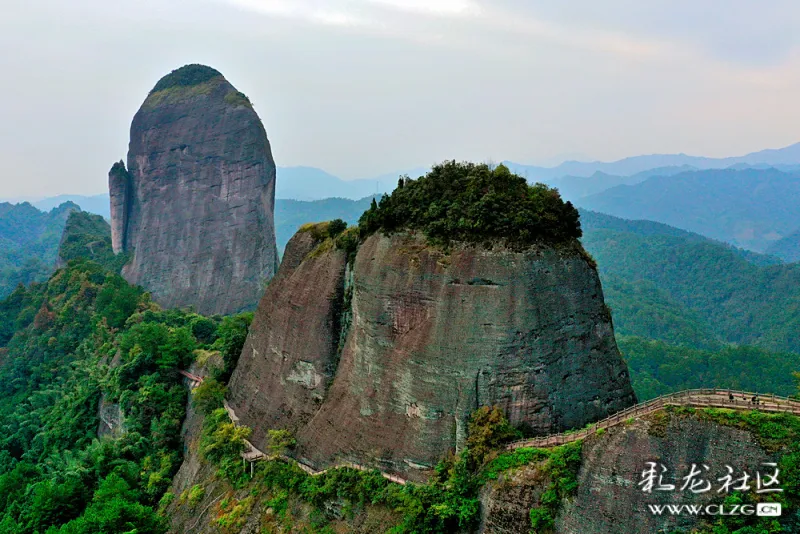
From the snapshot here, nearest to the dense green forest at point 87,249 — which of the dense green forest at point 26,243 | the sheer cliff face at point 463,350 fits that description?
the dense green forest at point 26,243

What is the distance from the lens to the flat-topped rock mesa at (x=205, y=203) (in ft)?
186

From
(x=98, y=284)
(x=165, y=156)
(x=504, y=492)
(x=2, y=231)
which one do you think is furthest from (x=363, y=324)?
(x=2, y=231)

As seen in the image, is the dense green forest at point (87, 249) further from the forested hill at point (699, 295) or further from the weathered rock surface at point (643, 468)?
the forested hill at point (699, 295)

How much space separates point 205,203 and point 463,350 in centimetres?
4792

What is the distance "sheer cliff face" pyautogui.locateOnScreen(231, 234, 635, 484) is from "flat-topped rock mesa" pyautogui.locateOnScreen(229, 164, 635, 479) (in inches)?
1.3

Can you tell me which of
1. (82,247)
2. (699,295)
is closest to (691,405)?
(82,247)

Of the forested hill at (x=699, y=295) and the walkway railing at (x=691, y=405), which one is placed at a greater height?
the walkway railing at (x=691, y=405)

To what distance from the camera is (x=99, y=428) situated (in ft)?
103

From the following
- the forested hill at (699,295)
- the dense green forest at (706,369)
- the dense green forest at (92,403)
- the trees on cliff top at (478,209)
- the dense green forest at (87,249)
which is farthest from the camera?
the forested hill at (699,295)

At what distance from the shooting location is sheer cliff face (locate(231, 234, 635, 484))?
15953mm

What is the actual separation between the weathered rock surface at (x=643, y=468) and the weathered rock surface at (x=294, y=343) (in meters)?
9.89

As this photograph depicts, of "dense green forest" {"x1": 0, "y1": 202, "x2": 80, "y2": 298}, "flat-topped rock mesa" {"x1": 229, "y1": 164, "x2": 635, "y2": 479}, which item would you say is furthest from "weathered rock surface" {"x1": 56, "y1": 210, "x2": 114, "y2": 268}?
"flat-topped rock mesa" {"x1": 229, "y1": 164, "x2": 635, "y2": 479}

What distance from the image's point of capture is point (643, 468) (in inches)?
503

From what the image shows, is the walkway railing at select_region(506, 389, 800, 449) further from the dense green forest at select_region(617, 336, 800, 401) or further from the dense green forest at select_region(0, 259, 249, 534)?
the dense green forest at select_region(617, 336, 800, 401)
